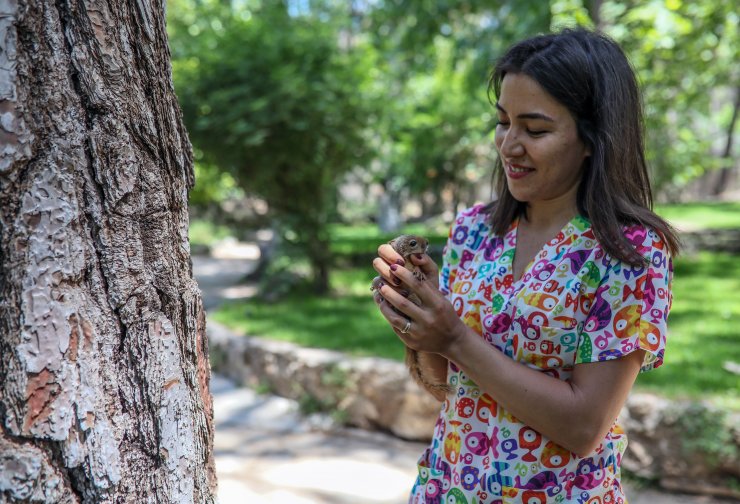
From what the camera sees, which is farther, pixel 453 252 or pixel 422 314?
pixel 453 252

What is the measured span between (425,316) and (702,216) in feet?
42.7

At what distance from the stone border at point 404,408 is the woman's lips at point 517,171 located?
270 cm

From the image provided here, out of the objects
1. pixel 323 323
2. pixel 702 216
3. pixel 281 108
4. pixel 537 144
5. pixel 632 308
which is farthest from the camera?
pixel 702 216

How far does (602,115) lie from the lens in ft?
4.38

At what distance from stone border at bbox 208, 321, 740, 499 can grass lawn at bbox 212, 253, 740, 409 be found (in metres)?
0.20

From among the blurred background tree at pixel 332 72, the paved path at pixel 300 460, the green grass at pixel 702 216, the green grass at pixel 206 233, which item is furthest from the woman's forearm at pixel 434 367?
the green grass at pixel 206 233

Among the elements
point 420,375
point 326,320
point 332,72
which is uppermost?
point 332,72

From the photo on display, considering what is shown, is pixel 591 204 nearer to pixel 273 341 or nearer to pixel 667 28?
pixel 273 341

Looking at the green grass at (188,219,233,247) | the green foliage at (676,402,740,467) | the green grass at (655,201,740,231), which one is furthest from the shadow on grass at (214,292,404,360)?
the green grass at (188,219,233,247)

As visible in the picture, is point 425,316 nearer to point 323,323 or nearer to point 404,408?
A: point 404,408

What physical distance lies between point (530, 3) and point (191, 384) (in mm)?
5585

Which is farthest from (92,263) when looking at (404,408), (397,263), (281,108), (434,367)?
(281,108)

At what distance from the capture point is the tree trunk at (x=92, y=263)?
3.19 feet

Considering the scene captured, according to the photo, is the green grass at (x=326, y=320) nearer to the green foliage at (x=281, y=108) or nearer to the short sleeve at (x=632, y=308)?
the green foliage at (x=281, y=108)
